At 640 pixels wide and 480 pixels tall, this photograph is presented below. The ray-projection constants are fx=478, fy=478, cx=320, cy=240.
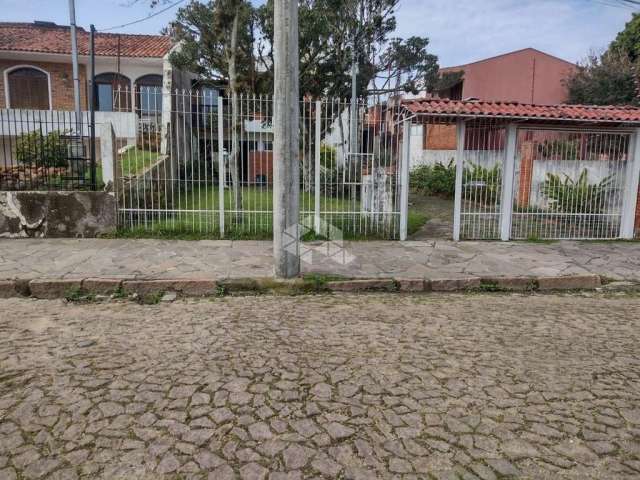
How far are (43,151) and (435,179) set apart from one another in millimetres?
13774

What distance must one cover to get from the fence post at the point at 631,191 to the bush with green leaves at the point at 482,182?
2.59 meters

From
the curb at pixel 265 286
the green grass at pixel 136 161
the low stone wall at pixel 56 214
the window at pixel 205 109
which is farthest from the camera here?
the green grass at pixel 136 161

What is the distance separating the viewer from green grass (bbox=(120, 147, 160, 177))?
9.21m

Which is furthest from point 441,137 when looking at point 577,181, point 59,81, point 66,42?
point 66,42

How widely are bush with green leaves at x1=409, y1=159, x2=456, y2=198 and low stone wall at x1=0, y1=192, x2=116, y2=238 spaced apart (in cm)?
1284

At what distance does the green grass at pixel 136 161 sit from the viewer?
9211mm

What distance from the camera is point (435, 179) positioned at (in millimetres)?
18844

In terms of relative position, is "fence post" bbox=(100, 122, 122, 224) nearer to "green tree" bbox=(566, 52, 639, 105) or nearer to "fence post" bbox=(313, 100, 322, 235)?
"fence post" bbox=(313, 100, 322, 235)

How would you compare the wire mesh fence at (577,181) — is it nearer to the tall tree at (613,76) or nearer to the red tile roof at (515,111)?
the red tile roof at (515,111)

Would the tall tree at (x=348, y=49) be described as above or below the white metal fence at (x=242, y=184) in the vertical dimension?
above

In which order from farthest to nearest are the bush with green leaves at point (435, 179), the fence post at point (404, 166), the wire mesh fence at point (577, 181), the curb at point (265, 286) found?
1. the bush with green leaves at point (435, 179)
2. the wire mesh fence at point (577, 181)
3. the fence post at point (404, 166)
4. the curb at point (265, 286)

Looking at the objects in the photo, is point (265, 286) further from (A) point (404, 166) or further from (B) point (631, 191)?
(B) point (631, 191)

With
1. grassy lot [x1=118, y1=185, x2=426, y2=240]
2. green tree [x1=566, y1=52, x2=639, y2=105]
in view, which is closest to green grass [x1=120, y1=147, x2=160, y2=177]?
grassy lot [x1=118, y1=185, x2=426, y2=240]
